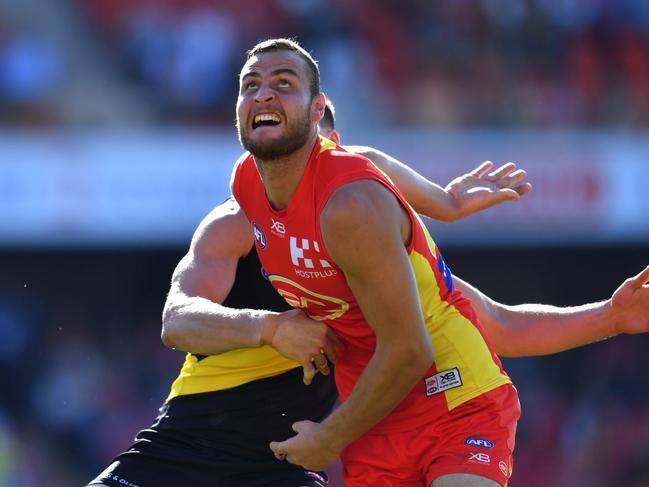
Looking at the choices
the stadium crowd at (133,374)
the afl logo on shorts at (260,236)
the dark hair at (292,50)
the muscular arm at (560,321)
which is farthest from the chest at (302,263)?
the stadium crowd at (133,374)

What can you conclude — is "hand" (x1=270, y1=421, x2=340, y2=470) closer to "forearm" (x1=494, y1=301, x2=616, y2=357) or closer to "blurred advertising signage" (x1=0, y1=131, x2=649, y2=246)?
"forearm" (x1=494, y1=301, x2=616, y2=357)

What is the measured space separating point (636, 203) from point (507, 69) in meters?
2.27

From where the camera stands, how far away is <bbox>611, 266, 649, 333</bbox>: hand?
472cm

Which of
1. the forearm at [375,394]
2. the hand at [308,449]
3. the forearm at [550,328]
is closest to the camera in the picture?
the forearm at [375,394]

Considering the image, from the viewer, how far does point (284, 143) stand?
13.3 feet

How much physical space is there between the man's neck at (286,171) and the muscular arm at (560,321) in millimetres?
1036

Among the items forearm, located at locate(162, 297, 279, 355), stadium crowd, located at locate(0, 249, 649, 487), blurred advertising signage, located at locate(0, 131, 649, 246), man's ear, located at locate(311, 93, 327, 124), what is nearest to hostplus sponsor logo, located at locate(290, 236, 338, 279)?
forearm, located at locate(162, 297, 279, 355)

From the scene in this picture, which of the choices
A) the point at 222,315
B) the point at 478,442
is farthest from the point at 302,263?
the point at 478,442

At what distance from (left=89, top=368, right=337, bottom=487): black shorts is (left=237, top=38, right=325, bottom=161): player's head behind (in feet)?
3.84

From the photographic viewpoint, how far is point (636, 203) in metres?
13.6

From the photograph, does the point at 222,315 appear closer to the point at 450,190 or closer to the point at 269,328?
the point at 269,328

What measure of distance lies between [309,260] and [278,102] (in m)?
0.56

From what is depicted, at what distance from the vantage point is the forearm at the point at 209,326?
428cm

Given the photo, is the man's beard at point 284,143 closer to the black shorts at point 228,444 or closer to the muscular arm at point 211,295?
the muscular arm at point 211,295
